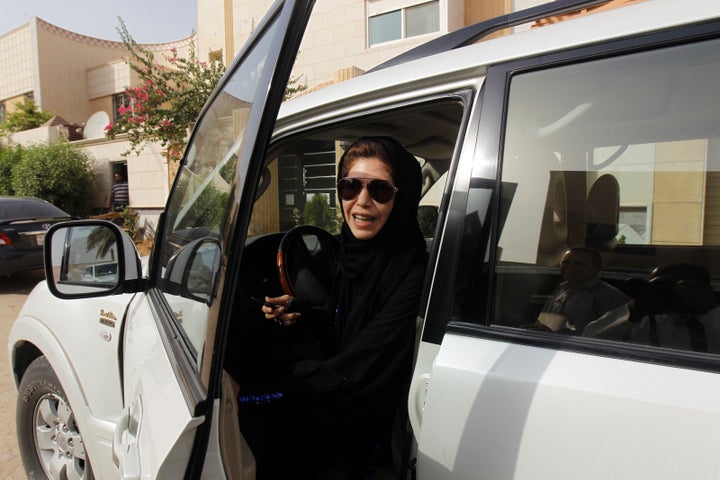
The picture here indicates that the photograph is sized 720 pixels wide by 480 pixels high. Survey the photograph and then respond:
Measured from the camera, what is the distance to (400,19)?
391 inches

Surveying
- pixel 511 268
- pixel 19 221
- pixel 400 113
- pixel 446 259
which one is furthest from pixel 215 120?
pixel 19 221

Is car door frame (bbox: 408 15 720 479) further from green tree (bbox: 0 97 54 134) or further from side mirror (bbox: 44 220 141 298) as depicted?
green tree (bbox: 0 97 54 134)

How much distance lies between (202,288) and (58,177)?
639 inches

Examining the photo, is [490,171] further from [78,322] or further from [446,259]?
[78,322]

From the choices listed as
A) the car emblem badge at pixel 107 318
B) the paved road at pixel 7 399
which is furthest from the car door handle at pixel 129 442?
the paved road at pixel 7 399

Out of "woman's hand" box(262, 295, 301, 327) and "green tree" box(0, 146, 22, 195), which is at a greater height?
"green tree" box(0, 146, 22, 195)

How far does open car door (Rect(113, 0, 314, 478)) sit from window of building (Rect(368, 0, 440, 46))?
29.7 ft

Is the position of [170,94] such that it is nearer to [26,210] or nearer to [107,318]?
[26,210]

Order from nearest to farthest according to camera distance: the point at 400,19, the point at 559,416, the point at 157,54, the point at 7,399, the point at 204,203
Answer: the point at 559,416, the point at 204,203, the point at 7,399, the point at 400,19, the point at 157,54

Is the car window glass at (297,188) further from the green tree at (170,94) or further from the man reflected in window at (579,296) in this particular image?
the green tree at (170,94)

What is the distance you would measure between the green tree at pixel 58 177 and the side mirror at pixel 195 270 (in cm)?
1568

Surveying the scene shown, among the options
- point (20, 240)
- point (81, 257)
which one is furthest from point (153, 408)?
point (20, 240)

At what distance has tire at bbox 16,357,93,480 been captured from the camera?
2102mm

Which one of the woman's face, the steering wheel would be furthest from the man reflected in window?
the steering wheel
